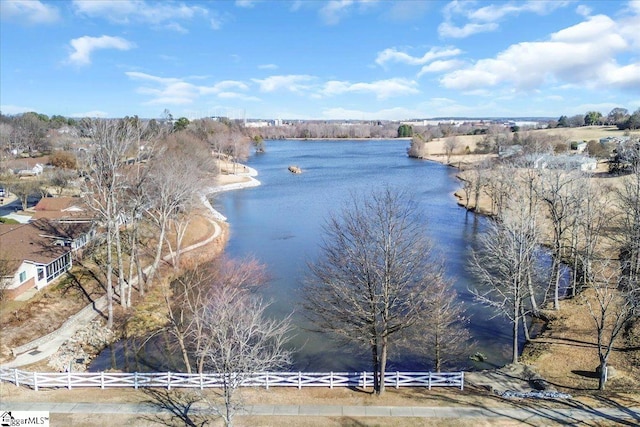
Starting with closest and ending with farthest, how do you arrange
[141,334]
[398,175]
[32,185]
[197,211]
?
[141,334] < [197,211] < [32,185] < [398,175]

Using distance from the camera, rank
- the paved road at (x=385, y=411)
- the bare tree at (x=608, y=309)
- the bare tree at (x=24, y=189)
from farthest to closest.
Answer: the bare tree at (x=24, y=189) < the bare tree at (x=608, y=309) < the paved road at (x=385, y=411)

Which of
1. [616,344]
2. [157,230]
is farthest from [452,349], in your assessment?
[157,230]

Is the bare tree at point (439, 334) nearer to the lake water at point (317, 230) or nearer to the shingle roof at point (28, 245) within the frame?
the lake water at point (317, 230)

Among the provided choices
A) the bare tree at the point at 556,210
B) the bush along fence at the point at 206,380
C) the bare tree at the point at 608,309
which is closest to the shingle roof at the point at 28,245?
the bush along fence at the point at 206,380

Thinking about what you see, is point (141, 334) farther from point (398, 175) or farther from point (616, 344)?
point (398, 175)

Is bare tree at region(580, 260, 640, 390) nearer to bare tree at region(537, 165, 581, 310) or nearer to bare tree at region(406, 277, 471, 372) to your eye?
bare tree at region(537, 165, 581, 310)

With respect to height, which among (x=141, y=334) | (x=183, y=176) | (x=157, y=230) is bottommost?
(x=141, y=334)
